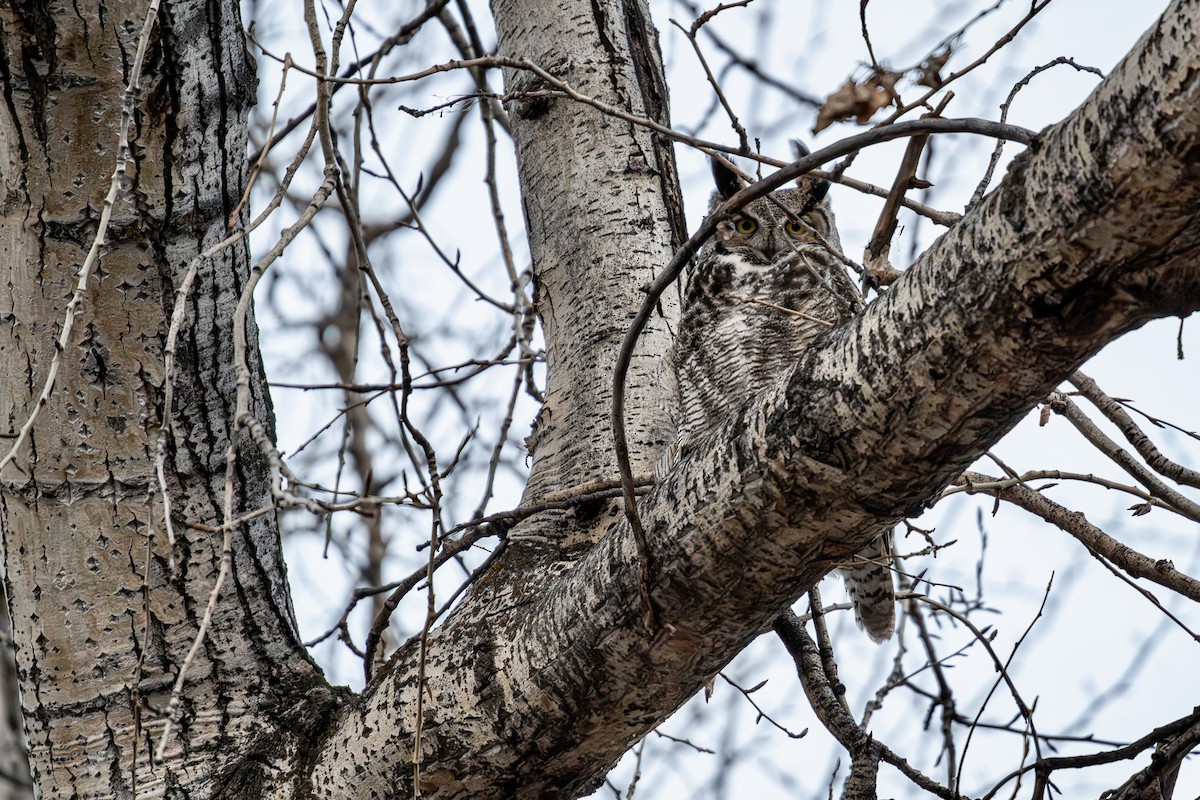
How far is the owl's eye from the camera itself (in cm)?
250

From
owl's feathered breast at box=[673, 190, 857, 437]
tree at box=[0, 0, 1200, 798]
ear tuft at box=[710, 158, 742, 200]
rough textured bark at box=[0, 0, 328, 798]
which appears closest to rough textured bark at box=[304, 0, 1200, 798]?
tree at box=[0, 0, 1200, 798]

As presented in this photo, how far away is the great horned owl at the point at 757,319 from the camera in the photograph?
6.96 ft

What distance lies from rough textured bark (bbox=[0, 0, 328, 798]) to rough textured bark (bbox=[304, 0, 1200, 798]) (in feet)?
0.75

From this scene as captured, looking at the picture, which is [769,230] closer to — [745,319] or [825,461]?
[745,319]

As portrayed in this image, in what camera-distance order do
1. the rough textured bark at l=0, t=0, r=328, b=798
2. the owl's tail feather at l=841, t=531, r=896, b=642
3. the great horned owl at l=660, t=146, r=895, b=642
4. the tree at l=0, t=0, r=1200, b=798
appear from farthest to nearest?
the owl's tail feather at l=841, t=531, r=896, b=642
the great horned owl at l=660, t=146, r=895, b=642
the rough textured bark at l=0, t=0, r=328, b=798
the tree at l=0, t=0, r=1200, b=798

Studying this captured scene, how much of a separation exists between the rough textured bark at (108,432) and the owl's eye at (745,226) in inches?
52.6

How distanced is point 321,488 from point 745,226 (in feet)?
5.50

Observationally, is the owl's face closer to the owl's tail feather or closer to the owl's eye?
the owl's eye

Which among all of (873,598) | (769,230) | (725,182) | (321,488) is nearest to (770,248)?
(769,230)

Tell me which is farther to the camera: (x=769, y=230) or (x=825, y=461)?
(x=769, y=230)

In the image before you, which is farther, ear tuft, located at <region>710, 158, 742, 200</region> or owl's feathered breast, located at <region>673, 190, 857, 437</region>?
ear tuft, located at <region>710, 158, 742, 200</region>

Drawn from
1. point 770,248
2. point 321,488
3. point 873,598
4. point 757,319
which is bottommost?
point 321,488

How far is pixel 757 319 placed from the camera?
218cm

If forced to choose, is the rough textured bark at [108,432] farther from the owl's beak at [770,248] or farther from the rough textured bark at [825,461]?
the owl's beak at [770,248]
